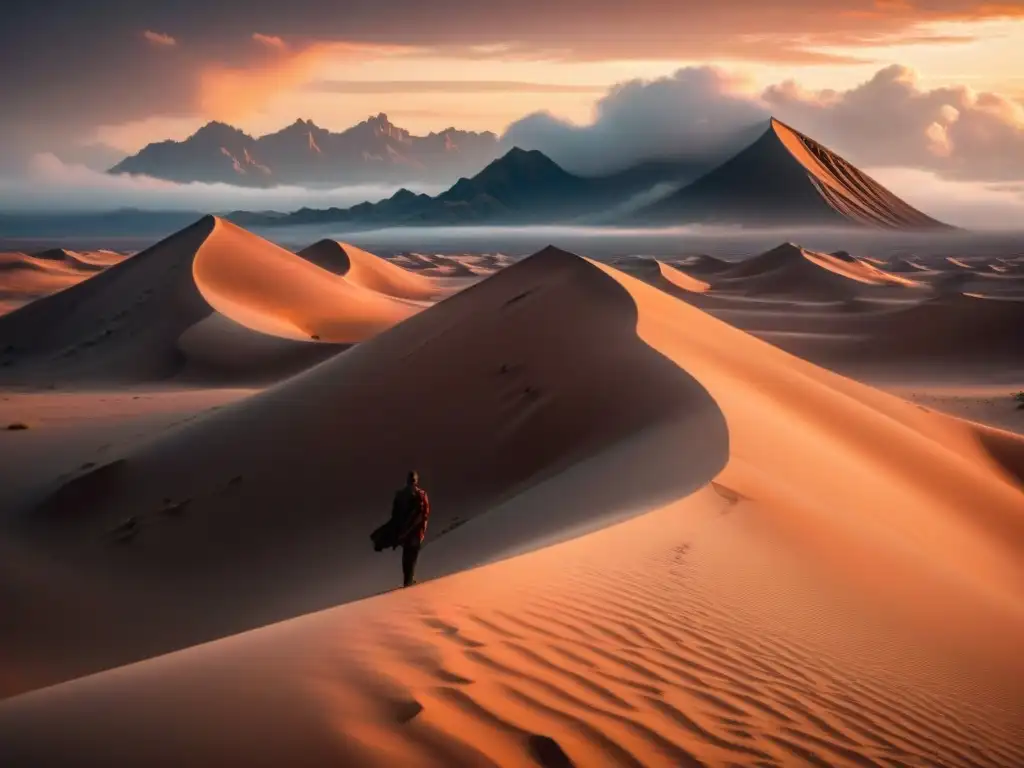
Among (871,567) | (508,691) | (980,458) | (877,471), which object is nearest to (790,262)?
(980,458)

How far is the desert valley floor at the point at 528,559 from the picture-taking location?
4.61 meters

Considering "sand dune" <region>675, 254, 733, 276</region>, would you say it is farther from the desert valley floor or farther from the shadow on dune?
the shadow on dune

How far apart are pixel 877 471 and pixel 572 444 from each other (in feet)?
13.6

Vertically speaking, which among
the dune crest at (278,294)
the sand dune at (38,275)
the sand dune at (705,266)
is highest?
the sand dune at (705,266)

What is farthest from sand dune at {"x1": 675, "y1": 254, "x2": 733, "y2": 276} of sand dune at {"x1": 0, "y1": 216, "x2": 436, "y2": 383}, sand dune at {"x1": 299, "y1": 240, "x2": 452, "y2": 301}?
sand dune at {"x1": 0, "y1": 216, "x2": 436, "y2": 383}

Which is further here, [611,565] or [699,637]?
[611,565]

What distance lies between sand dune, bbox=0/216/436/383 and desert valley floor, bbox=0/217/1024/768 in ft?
14.4

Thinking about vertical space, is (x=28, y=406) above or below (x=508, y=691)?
below

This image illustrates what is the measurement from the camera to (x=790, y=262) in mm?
75750

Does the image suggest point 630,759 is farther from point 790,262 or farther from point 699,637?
point 790,262

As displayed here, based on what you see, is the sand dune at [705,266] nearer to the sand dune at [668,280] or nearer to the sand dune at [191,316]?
the sand dune at [668,280]

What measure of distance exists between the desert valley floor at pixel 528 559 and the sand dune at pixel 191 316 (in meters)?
4.39

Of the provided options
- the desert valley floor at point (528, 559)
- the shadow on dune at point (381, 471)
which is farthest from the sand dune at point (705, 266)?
the shadow on dune at point (381, 471)

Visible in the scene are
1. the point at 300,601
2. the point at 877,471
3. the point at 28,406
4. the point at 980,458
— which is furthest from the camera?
the point at 28,406
